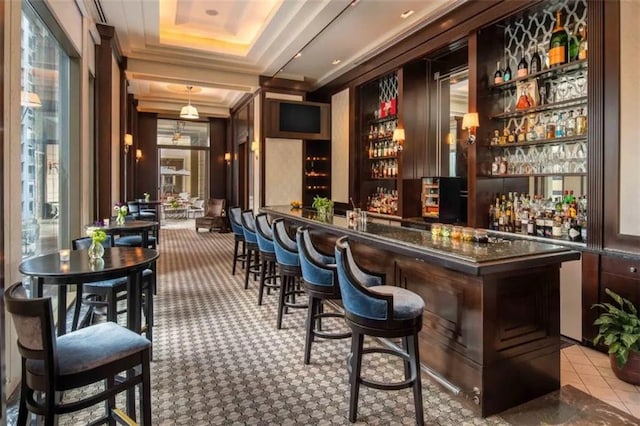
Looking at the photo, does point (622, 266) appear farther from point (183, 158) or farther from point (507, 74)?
point (183, 158)

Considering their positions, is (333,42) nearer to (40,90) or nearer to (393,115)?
(393,115)

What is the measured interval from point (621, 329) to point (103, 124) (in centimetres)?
630

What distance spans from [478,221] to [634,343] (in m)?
1.92

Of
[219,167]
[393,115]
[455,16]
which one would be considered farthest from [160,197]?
[455,16]

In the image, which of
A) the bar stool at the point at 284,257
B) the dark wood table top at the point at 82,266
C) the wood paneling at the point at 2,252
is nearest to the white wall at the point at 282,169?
the bar stool at the point at 284,257

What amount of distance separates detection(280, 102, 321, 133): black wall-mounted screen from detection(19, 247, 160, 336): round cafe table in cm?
530

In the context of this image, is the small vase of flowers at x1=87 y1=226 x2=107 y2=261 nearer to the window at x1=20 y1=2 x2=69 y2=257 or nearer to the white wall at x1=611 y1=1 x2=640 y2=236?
the window at x1=20 y1=2 x2=69 y2=257

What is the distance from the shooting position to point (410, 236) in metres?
2.88

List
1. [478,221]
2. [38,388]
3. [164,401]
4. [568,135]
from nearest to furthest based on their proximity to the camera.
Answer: [38,388] < [164,401] < [568,135] < [478,221]

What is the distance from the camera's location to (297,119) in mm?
7879

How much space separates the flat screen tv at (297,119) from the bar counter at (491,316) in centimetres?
545

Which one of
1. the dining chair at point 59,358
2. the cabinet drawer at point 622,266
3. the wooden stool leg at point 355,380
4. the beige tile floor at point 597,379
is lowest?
the beige tile floor at point 597,379

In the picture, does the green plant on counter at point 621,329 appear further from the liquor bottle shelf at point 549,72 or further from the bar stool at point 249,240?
the bar stool at point 249,240

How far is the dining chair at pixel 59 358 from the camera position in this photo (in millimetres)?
1604
